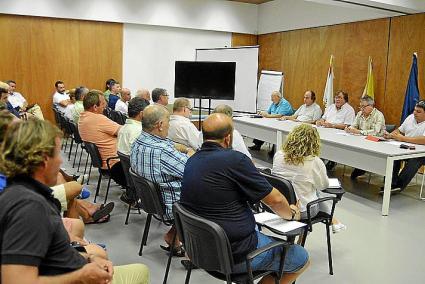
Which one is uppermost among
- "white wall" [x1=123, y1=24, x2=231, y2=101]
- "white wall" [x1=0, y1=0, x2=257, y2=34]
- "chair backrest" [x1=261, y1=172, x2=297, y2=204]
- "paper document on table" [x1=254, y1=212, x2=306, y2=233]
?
"white wall" [x1=0, y1=0, x2=257, y2=34]

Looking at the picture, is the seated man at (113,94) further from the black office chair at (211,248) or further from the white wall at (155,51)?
the black office chair at (211,248)

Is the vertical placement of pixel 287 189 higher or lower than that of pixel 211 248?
higher

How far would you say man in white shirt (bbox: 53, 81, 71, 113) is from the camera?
7.79 m

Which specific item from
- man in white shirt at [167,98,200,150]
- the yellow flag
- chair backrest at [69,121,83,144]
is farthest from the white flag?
chair backrest at [69,121,83,144]

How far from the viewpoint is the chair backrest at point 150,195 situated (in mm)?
2792

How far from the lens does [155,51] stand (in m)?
9.44

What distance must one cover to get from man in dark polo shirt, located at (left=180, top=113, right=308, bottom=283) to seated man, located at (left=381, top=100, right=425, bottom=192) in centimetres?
350

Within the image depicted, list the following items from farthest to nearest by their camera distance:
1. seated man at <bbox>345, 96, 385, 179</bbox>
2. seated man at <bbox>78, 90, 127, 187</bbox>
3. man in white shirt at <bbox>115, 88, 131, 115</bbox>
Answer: man in white shirt at <bbox>115, 88, 131, 115</bbox>
seated man at <bbox>345, 96, 385, 179</bbox>
seated man at <bbox>78, 90, 127, 187</bbox>

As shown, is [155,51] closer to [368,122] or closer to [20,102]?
[20,102]

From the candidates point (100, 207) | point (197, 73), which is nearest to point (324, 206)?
point (100, 207)

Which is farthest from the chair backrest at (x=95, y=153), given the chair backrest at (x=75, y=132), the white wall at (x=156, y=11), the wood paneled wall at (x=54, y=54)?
the white wall at (x=156, y=11)

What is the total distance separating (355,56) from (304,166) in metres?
5.51

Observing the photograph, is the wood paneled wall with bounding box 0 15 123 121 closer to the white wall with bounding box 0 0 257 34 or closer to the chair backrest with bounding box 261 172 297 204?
the white wall with bounding box 0 0 257 34

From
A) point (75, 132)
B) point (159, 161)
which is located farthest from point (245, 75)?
point (159, 161)
